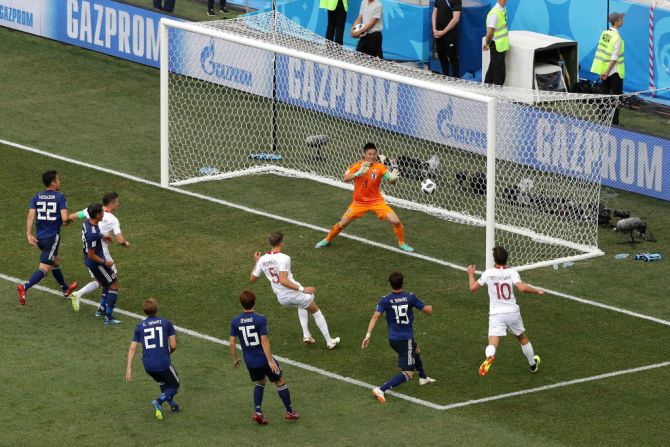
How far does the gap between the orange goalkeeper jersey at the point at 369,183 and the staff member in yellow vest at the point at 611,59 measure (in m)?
7.01

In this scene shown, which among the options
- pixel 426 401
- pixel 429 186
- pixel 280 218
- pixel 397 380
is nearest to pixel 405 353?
pixel 397 380

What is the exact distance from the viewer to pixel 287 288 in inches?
796

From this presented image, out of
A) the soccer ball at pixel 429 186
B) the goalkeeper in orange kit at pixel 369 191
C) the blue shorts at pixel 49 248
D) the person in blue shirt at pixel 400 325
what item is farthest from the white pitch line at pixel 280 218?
the blue shorts at pixel 49 248

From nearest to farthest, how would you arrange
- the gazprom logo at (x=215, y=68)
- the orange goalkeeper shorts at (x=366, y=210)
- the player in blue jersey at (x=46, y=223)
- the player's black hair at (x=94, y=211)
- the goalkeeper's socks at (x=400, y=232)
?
the player's black hair at (x=94, y=211) → the player in blue jersey at (x=46, y=223) → the orange goalkeeper shorts at (x=366, y=210) → the goalkeeper's socks at (x=400, y=232) → the gazprom logo at (x=215, y=68)

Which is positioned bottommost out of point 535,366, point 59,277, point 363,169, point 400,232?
point 59,277

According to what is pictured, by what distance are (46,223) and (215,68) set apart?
30.3ft

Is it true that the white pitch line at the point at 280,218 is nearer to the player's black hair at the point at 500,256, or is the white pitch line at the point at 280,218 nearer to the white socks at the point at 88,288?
the player's black hair at the point at 500,256

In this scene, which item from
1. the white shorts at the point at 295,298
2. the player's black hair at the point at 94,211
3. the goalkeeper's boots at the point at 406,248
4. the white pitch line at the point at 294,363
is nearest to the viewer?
the white pitch line at the point at 294,363

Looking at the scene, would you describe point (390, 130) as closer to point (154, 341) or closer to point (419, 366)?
point (419, 366)

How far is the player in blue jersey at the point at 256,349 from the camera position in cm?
1788

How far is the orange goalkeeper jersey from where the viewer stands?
23938 millimetres

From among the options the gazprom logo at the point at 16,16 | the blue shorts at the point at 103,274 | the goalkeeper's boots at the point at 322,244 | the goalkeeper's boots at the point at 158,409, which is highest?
the blue shorts at the point at 103,274

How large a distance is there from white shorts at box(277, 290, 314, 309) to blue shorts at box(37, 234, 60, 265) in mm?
3687

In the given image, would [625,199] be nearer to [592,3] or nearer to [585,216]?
[585,216]
